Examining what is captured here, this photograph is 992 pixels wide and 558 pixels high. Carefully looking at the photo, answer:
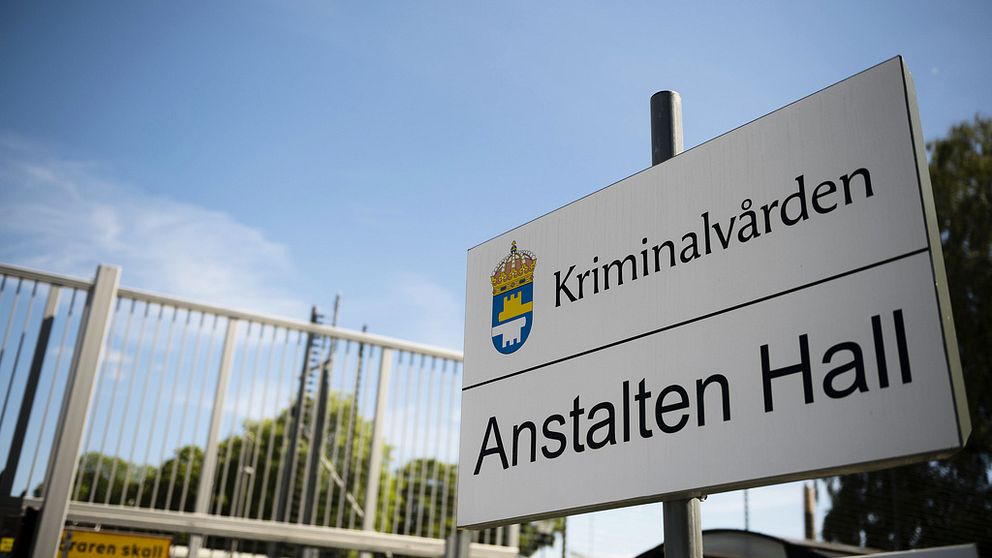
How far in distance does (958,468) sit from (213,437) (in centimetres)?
1846

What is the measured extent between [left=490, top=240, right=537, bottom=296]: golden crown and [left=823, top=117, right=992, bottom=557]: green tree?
17159mm

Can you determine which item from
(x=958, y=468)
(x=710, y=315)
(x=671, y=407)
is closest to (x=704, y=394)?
(x=671, y=407)

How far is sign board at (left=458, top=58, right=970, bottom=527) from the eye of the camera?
5.92 ft

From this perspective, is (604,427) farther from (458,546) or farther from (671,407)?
(458,546)

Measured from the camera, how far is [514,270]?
9.18 ft

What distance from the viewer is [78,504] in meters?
5.48

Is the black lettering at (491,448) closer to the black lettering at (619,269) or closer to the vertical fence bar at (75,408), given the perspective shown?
the black lettering at (619,269)

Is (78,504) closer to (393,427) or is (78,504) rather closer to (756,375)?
(393,427)

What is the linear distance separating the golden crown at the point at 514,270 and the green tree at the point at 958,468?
1716 cm

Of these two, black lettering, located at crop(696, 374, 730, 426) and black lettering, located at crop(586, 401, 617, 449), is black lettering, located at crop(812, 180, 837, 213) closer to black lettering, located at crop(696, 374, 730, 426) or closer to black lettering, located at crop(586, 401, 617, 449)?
black lettering, located at crop(696, 374, 730, 426)

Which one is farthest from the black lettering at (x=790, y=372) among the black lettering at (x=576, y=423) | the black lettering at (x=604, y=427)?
the black lettering at (x=576, y=423)

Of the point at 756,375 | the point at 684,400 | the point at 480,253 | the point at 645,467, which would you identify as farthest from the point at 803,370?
the point at 480,253

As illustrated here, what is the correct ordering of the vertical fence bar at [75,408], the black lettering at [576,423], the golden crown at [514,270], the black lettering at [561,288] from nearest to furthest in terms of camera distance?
the black lettering at [576,423]
the black lettering at [561,288]
the golden crown at [514,270]
the vertical fence bar at [75,408]

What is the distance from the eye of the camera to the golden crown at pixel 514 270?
274cm
